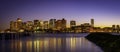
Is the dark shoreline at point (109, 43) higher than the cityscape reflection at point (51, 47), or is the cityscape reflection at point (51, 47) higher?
the dark shoreline at point (109, 43)

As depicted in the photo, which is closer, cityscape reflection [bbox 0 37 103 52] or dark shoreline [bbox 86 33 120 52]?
dark shoreline [bbox 86 33 120 52]

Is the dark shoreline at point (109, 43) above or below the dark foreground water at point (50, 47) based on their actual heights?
above

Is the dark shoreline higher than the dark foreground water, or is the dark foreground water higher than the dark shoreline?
the dark shoreline

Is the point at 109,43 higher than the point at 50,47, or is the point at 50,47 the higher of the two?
the point at 109,43

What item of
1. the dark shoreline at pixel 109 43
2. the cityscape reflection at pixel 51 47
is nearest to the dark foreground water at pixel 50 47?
the cityscape reflection at pixel 51 47

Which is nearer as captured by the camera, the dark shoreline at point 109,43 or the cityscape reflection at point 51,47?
the dark shoreline at point 109,43

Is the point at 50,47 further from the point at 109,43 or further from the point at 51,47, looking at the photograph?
the point at 109,43

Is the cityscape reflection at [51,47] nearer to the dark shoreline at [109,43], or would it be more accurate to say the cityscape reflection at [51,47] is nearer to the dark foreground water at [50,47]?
the dark foreground water at [50,47]

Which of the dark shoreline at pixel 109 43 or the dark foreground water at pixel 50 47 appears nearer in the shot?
the dark shoreline at pixel 109 43

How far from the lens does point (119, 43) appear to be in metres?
38.9

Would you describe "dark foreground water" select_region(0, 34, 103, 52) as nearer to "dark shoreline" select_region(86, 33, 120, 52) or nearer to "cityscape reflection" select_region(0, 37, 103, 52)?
"cityscape reflection" select_region(0, 37, 103, 52)

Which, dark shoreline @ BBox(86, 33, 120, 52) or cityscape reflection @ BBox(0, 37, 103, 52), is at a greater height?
dark shoreline @ BBox(86, 33, 120, 52)

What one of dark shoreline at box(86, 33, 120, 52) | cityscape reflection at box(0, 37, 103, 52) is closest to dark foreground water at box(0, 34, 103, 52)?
cityscape reflection at box(0, 37, 103, 52)

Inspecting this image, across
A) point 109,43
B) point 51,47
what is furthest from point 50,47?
point 109,43
